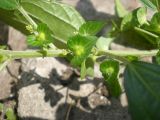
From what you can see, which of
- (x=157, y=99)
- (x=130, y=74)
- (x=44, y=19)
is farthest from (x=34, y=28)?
(x=157, y=99)

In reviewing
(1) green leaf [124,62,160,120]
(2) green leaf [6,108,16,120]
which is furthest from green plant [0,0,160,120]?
(2) green leaf [6,108,16,120]

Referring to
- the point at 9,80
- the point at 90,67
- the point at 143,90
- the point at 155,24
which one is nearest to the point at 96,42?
the point at 90,67

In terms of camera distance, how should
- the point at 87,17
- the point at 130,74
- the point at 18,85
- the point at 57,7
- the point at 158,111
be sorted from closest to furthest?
the point at 158,111
the point at 130,74
the point at 57,7
the point at 18,85
the point at 87,17

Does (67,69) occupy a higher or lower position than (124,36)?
lower

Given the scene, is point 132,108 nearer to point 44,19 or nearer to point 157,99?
point 157,99

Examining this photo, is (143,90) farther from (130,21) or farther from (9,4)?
(9,4)

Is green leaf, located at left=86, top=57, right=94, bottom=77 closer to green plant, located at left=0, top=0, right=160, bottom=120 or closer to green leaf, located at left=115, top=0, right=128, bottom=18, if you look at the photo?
green plant, located at left=0, top=0, right=160, bottom=120

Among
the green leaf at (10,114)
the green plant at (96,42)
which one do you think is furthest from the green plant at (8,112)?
the green plant at (96,42)
